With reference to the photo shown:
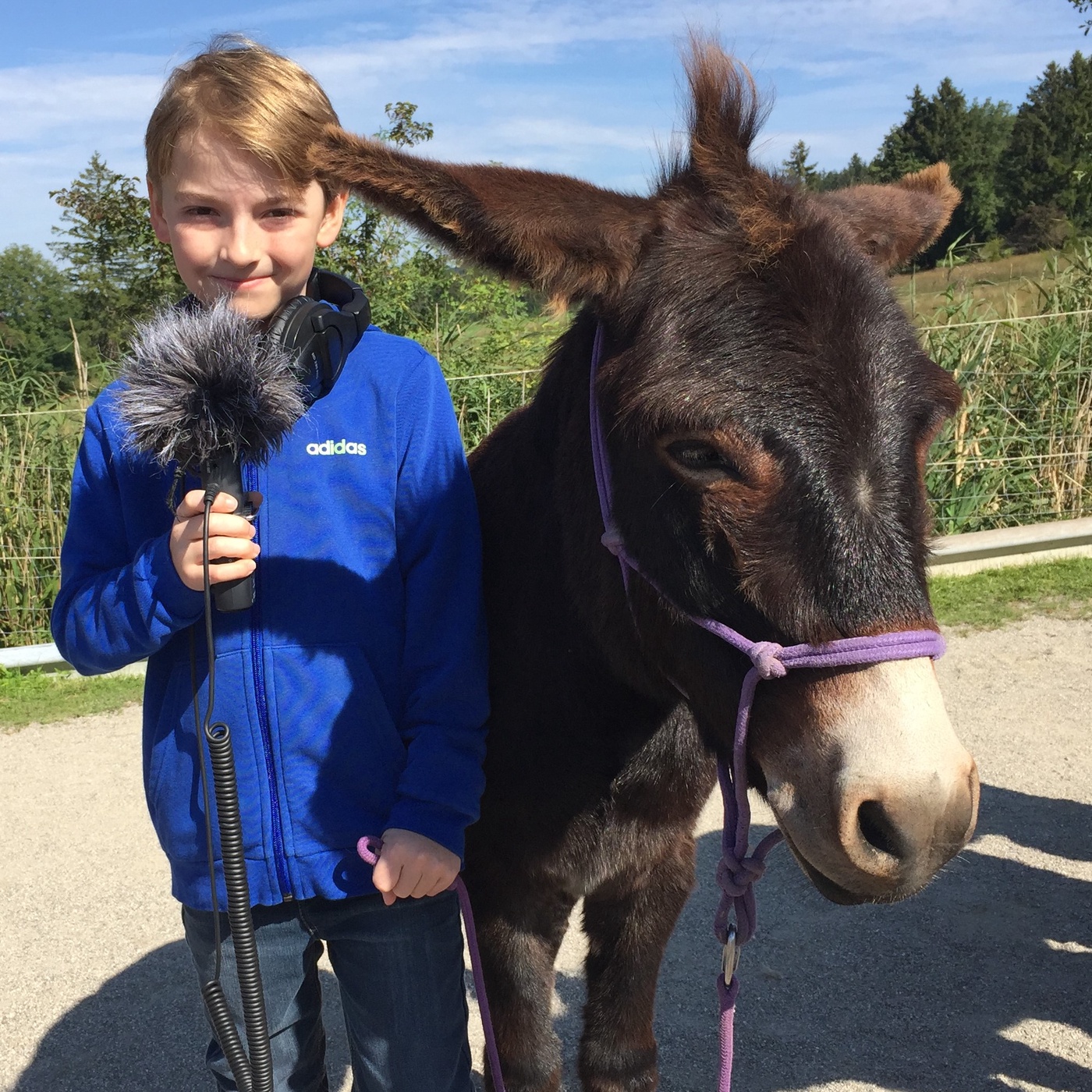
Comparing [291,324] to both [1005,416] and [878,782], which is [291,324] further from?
[1005,416]

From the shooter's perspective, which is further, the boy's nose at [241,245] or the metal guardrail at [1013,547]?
the metal guardrail at [1013,547]

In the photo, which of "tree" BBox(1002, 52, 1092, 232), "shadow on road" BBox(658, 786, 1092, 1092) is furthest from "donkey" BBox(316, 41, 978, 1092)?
"tree" BBox(1002, 52, 1092, 232)

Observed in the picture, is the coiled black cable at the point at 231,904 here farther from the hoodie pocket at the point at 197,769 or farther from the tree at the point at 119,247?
the tree at the point at 119,247

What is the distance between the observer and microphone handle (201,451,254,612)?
1.45 m

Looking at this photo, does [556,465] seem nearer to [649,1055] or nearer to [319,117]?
[319,117]

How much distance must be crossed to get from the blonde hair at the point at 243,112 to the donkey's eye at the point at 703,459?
70cm

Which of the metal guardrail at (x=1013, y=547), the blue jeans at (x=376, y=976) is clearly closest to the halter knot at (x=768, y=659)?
the blue jeans at (x=376, y=976)

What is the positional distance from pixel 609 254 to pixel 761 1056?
245cm

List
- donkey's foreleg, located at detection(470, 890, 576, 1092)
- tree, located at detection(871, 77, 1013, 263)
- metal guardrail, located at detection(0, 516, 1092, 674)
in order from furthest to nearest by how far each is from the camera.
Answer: tree, located at detection(871, 77, 1013, 263)
metal guardrail, located at detection(0, 516, 1092, 674)
donkey's foreleg, located at detection(470, 890, 576, 1092)

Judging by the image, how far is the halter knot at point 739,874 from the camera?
1661 mm

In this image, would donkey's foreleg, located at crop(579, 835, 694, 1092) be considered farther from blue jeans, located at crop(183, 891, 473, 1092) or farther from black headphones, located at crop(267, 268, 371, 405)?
black headphones, located at crop(267, 268, 371, 405)

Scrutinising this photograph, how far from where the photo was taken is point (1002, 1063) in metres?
2.78

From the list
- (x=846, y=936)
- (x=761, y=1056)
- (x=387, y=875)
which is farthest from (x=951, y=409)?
(x=846, y=936)

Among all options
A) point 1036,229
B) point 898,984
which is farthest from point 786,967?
point 1036,229
